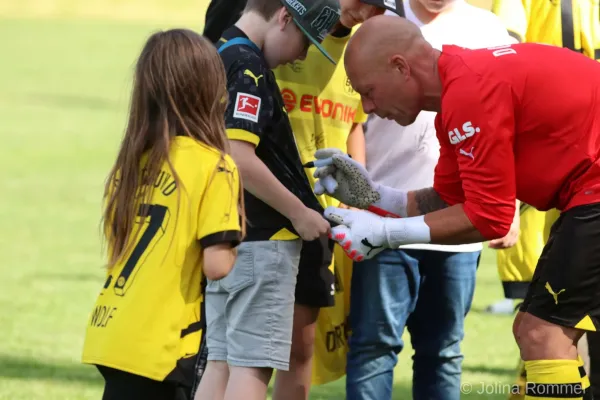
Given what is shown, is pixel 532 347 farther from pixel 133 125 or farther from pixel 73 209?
pixel 73 209

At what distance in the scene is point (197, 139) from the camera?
13.0 ft

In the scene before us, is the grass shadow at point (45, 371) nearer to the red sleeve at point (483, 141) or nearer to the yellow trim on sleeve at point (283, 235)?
the yellow trim on sleeve at point (283, 235)

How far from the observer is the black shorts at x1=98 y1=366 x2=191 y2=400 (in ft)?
12.7

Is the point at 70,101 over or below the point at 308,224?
below

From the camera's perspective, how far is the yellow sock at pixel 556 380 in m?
4.18

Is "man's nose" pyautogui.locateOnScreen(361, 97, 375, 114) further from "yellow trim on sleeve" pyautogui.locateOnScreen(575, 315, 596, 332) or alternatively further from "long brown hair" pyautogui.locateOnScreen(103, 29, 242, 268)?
"yellow trim on sleeve" pyautogui.locateOnScreen(575, 315, 596, 332)

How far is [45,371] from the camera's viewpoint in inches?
264

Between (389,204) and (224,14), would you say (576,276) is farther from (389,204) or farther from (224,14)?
(224,14)

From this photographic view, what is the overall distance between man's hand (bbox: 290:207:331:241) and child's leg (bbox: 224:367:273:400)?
0.55 metres

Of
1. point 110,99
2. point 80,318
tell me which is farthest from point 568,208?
point 110,99

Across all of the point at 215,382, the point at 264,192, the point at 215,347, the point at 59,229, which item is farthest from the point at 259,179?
the point at 59,229

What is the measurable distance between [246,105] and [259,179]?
27 cm

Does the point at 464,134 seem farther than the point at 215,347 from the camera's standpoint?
No

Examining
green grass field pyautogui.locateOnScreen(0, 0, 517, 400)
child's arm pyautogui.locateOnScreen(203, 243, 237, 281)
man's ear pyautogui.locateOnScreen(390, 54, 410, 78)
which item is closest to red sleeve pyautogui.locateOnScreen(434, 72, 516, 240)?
man's ear pyautogui.locateOnScreen(390, 54, 410, 78)
